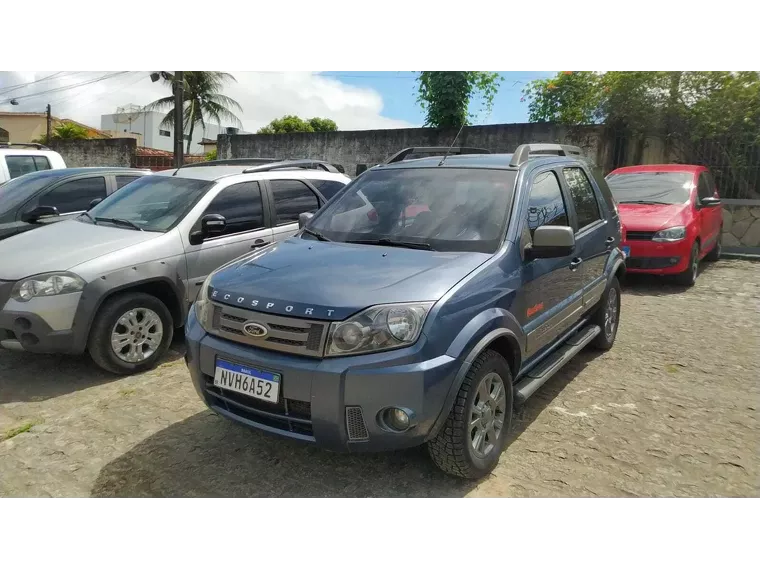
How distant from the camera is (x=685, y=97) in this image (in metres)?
11.1

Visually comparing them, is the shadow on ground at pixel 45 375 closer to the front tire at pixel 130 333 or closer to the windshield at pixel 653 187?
the front tire at pixel 130 333

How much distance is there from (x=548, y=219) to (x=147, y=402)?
10.2 ft

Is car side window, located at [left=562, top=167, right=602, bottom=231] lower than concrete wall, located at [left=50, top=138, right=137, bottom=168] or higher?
lower

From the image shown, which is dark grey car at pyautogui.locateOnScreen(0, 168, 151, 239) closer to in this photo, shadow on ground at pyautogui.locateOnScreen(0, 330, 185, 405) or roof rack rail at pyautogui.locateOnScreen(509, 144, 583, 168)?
shadow on ground at pyautogui.locateOnScreen(0, 330, 185, 405)

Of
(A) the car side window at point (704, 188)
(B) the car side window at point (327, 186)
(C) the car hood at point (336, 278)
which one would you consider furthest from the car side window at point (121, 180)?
(A) the car side window at point (704, 188)

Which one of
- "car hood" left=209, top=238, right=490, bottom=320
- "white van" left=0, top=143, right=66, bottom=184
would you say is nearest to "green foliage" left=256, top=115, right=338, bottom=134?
"white van" left=0, top=143, right=66, bottom=184

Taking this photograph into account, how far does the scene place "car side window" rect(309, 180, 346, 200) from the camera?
20.5 ft

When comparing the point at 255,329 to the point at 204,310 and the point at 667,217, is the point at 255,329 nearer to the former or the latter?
the point at 204,310

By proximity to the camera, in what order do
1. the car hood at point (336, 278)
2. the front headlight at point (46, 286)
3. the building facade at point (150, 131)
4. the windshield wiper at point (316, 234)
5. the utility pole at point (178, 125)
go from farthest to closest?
the building facade at point (150, 131), the utility pole at point (178, 125), the front headlight at point (46, 286), the windshield wiper at point (316, 234), the car hood at point (336, 278)

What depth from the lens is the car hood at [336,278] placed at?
2.76 meters

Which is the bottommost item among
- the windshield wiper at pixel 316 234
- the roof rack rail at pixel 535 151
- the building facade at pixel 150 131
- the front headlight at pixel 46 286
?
the front headlight at pixel 46 286

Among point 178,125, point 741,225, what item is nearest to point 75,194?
point 741,225

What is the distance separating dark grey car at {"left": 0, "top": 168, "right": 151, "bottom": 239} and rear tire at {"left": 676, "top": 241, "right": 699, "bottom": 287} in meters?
7.48
